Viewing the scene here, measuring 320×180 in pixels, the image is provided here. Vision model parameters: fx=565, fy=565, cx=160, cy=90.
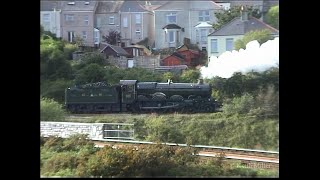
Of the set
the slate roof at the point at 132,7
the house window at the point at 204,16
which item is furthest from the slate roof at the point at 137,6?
the house window at the point at 204,16

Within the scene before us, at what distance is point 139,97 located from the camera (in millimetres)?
8789

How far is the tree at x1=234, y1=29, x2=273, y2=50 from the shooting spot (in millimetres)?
8492

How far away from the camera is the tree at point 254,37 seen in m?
8.49

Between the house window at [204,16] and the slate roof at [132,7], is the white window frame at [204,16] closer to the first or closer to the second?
the house window at [204,16]

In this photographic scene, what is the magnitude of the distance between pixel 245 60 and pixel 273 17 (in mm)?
766

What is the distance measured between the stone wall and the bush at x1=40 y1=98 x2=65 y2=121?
0.25ft

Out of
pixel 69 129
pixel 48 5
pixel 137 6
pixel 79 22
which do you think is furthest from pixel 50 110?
pixel 137 6

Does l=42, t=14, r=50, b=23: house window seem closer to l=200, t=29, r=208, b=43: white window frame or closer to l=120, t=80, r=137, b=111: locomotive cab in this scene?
l=120, t=80, r=137, b=111: locomotive cab

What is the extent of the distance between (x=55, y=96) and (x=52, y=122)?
399 millimetres

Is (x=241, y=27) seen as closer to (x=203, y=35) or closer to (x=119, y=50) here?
(x=203, y=35)
